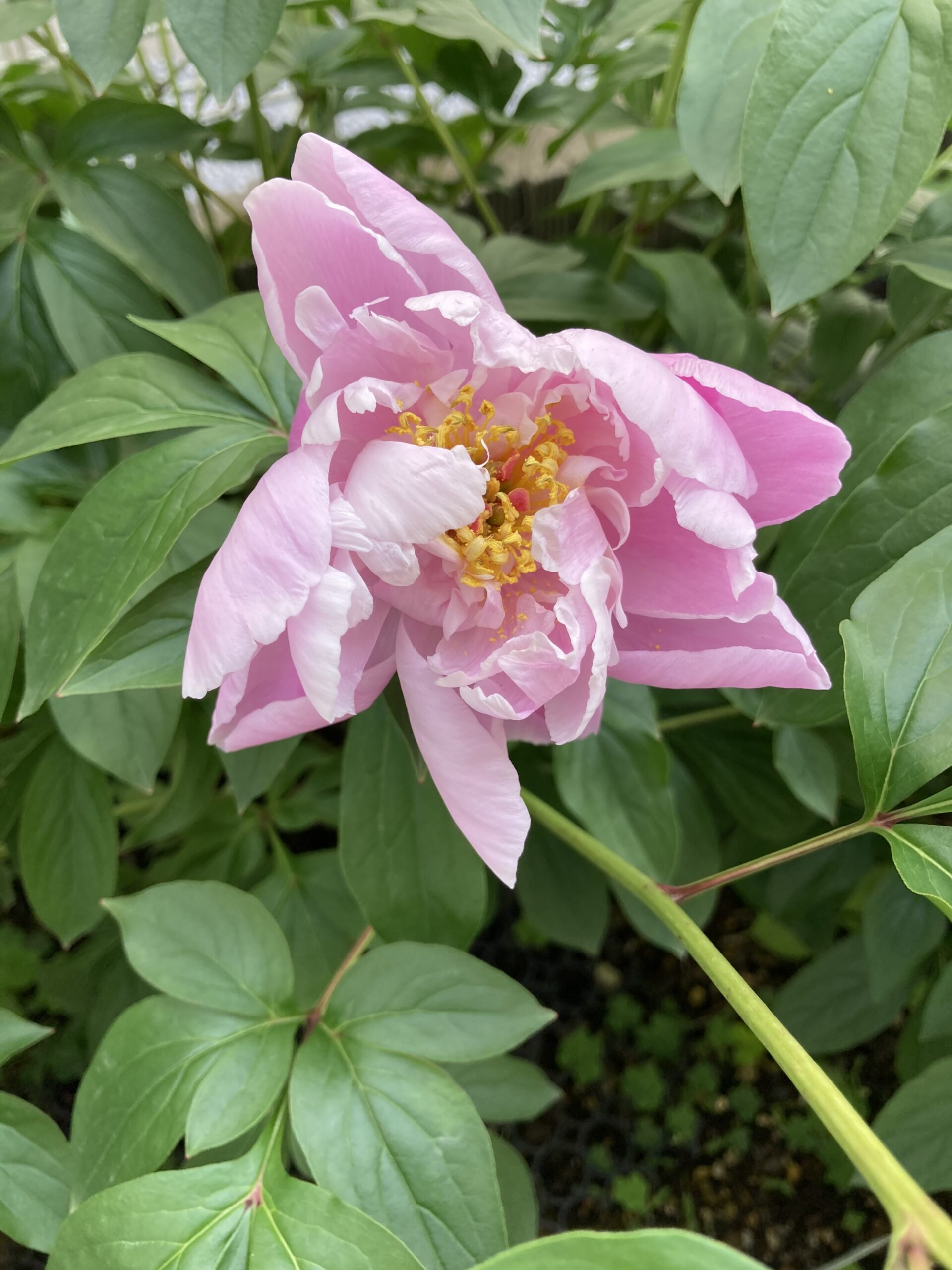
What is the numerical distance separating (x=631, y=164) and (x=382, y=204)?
0.92 feet

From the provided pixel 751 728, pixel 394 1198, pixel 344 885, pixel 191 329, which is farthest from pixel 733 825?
pixel 191 329

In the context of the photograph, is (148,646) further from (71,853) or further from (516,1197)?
(516,1197)

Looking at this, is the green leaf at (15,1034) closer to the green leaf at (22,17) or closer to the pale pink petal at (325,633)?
the pale pink petal at (325,633)

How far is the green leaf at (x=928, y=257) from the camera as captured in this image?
501 millimetres

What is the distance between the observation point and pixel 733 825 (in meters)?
0.89

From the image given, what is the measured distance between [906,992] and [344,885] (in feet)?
1.47

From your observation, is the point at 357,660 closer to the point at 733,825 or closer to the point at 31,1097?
the point at 733,825

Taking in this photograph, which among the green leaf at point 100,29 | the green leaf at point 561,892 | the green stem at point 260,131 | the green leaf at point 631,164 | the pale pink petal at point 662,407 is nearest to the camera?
the pale pink petal at point 662,407

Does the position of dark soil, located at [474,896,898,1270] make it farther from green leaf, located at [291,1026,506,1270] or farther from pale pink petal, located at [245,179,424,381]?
pale pink petal, located at [245,179,424,381]

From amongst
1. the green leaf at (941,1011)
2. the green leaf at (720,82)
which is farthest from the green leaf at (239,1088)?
the green leaf at (720,82)

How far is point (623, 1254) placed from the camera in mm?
259

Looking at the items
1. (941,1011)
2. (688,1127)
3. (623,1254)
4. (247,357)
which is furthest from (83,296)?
(688,1127)

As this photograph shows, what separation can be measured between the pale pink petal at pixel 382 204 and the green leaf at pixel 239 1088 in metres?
0.38

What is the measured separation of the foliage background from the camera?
0.41 metres
